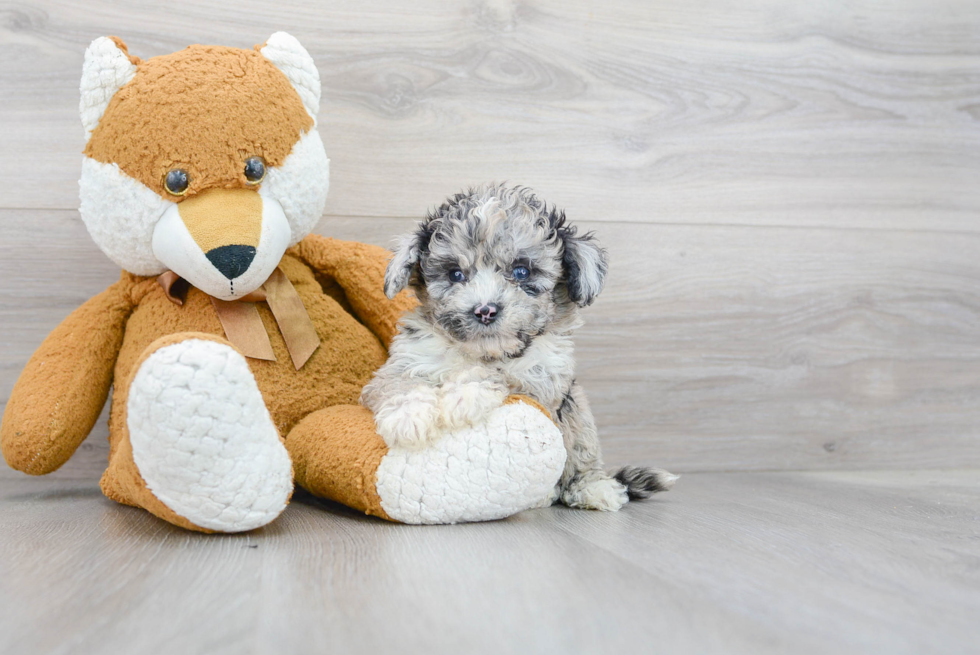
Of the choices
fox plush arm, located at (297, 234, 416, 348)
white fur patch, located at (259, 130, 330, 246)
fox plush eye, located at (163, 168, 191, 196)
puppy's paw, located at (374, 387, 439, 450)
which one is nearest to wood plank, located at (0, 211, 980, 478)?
fox plush arm, located at (297, 234, 416, 348)

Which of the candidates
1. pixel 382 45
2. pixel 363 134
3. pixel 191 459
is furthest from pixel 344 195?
pixel 191 459

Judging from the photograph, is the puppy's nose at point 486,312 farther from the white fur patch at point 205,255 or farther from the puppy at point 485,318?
the white fur patch at point 205,255

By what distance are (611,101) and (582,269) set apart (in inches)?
31.1

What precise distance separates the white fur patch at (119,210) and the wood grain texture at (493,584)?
19.0 inches

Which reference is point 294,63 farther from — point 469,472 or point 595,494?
point 595,494

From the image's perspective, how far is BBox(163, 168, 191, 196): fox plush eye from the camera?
52.9 inches

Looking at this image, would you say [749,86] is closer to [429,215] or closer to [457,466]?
[429,215]

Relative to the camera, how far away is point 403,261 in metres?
1.40

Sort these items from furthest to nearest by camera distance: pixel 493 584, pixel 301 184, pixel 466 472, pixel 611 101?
pixel 611 101, pixel 301 184, pixel 466 472, pixel 493 584

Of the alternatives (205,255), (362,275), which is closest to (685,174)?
(362,275)

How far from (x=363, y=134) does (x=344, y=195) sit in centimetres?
16

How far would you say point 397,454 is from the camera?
127 cm

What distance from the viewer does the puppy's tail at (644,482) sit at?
1.58 m

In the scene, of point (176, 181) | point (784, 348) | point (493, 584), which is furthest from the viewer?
point (784, 348)
